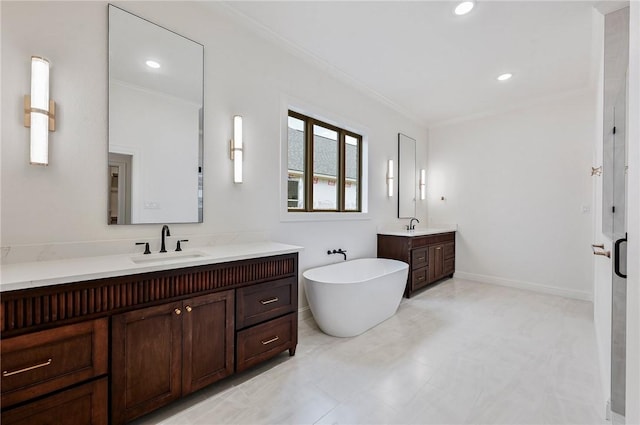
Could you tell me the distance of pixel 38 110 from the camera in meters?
1.52

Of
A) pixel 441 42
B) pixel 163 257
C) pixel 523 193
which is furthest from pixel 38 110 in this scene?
pixel 523 193

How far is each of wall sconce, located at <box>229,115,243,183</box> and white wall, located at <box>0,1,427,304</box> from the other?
0.06 m

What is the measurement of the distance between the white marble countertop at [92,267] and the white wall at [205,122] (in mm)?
178

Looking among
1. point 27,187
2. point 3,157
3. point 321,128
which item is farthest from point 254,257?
point 321,128

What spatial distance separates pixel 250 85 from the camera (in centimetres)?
258

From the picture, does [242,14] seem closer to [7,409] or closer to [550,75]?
[7,409]

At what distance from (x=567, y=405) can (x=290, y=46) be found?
3618 millimetres

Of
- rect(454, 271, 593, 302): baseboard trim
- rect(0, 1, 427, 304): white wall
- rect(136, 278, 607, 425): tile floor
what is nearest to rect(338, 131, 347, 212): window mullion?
rect(0, 1, 427, 304): white wall

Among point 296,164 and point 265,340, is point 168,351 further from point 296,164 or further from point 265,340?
point 296,164

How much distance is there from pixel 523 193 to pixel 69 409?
5350 millimetres

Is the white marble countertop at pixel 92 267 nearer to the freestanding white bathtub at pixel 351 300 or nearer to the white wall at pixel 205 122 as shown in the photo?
the white wall at pixel 205 122

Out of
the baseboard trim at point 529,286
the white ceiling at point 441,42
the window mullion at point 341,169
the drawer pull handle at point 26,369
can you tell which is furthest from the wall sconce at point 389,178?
the drawer pull handle at point 26,369

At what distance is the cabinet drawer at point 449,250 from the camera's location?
4.66 metres

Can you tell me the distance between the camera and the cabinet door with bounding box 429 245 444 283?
166 inches
